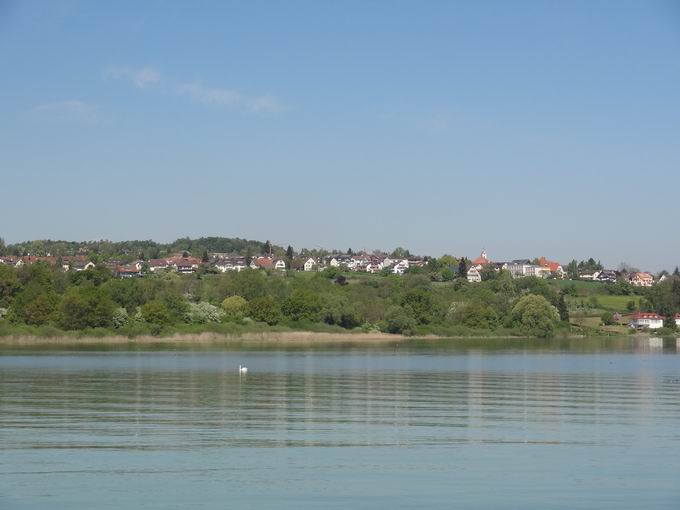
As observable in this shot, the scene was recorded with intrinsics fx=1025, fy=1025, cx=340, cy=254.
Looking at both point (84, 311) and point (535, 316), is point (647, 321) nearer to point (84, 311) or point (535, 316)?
point (535, 316)

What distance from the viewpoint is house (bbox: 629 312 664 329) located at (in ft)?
441

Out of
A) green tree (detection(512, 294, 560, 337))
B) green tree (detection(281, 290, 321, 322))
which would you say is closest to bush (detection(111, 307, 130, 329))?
green tree (detection(281, 290, 321, 322))

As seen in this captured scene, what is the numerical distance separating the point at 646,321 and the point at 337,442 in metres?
118

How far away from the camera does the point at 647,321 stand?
136 metres

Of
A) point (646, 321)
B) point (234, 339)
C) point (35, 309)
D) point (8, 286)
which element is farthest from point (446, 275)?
point (35, 309)

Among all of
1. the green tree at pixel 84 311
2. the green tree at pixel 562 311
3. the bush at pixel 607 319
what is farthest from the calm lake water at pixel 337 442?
the bush at pixel 607 319

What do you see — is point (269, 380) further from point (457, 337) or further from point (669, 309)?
point (669, 309)

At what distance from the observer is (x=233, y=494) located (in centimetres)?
1931

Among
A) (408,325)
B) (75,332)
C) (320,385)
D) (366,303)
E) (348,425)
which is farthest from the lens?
(366,303)

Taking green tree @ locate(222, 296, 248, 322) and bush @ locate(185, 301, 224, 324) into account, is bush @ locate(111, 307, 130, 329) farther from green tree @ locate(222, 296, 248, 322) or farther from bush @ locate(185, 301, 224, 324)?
green tree @ locate(222, 296, 248, 322)

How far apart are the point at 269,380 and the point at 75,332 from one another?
4923 cm

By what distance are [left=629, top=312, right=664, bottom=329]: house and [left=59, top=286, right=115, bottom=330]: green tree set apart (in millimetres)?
72317

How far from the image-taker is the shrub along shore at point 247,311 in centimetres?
9188

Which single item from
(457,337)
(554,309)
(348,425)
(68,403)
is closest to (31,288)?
(457,337)
